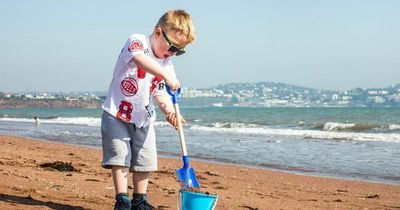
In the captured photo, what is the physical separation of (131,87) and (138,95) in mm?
72

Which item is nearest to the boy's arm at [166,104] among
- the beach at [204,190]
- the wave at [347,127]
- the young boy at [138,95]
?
the young boy at [138,95]

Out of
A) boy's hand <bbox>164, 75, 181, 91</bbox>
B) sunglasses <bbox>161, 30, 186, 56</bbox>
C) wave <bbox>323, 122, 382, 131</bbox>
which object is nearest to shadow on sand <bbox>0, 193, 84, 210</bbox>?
boy's hand <bbox>164, 75, 181, 91</bbox>

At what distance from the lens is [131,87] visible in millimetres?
4043

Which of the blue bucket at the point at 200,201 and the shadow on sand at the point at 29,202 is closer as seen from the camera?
the blue bucket at the point at 200,201

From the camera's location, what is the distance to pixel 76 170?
7473mm

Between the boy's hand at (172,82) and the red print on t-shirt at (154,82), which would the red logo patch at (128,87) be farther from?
the boy's hand at (172,82)

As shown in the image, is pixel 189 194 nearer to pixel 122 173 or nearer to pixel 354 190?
pixel 122 173

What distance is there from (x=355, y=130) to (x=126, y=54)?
78.7 ft

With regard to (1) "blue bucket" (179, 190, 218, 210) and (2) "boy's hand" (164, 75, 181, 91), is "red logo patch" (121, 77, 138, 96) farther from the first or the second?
(1) "blue bucket" (179, 190, 218, 210)

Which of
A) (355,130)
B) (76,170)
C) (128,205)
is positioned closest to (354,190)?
(76,170)

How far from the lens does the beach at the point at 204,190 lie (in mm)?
5066

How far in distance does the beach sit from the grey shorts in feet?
2.49

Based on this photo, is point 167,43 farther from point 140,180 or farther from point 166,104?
point 140,180

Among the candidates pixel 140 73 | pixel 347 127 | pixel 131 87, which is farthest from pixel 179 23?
pixel 347 127
